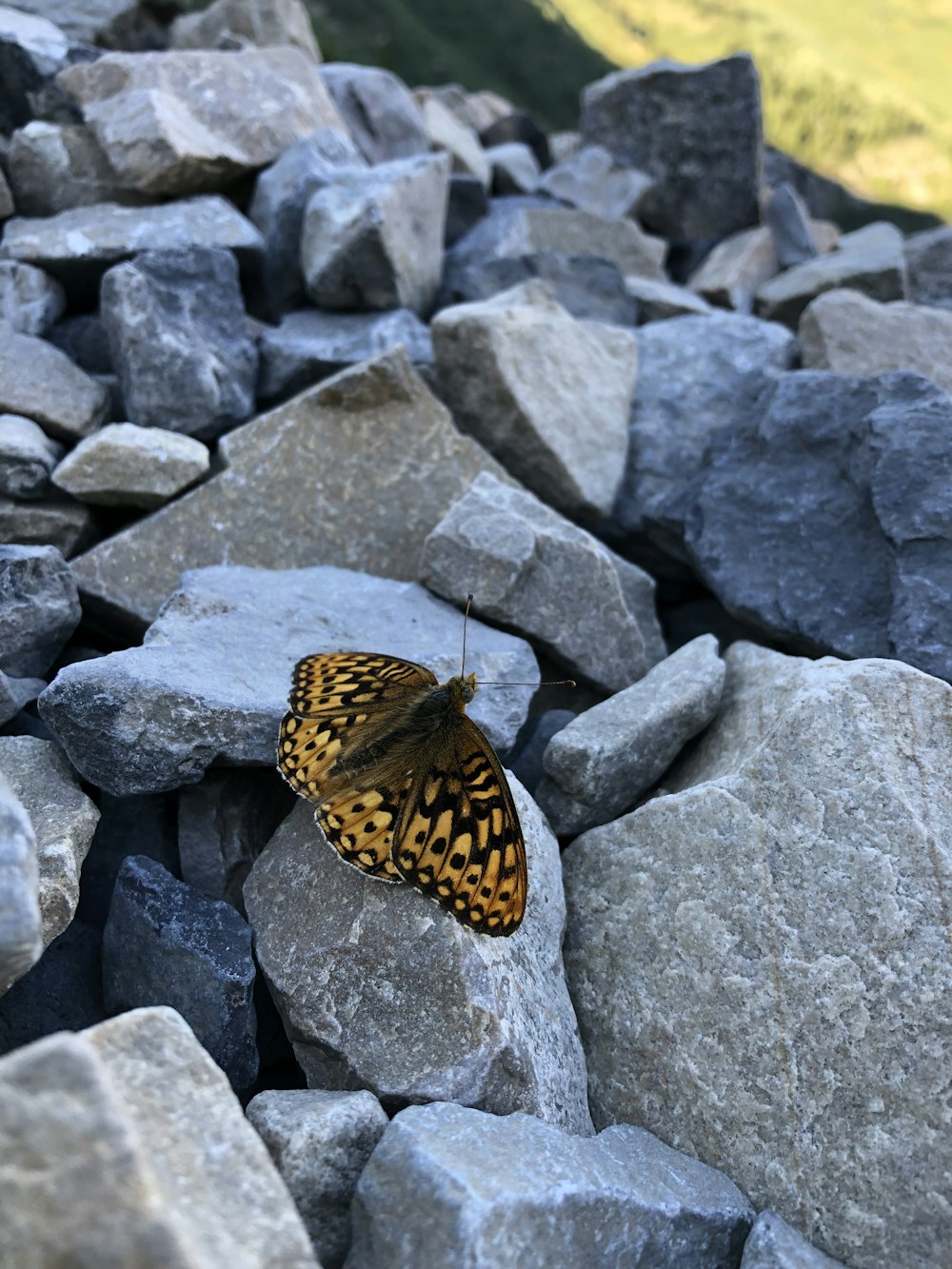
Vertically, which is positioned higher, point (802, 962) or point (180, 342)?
point (180, 342)

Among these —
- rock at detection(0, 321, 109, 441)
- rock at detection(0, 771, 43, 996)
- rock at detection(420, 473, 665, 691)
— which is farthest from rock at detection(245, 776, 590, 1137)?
rock at detection(0, 321, 109, 441)

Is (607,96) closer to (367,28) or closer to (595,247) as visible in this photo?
(595,247)

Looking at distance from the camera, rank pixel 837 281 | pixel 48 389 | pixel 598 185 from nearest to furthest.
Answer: pixel 48 389 < pixel 837 281 < pixel 598 185

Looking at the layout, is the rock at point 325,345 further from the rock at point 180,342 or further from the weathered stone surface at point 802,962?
the weathered stone surface at point 802,962

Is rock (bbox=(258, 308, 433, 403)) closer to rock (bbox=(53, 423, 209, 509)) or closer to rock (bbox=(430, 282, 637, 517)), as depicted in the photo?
rock (bbox=(430, 282, 637, 517))

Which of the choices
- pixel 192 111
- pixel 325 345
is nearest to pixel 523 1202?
pixel 325 345

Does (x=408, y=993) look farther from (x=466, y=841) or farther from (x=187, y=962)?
(x=187, y=962)

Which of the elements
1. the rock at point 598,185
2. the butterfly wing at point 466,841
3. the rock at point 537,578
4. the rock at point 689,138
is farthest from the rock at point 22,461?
the rock at point 689,138
